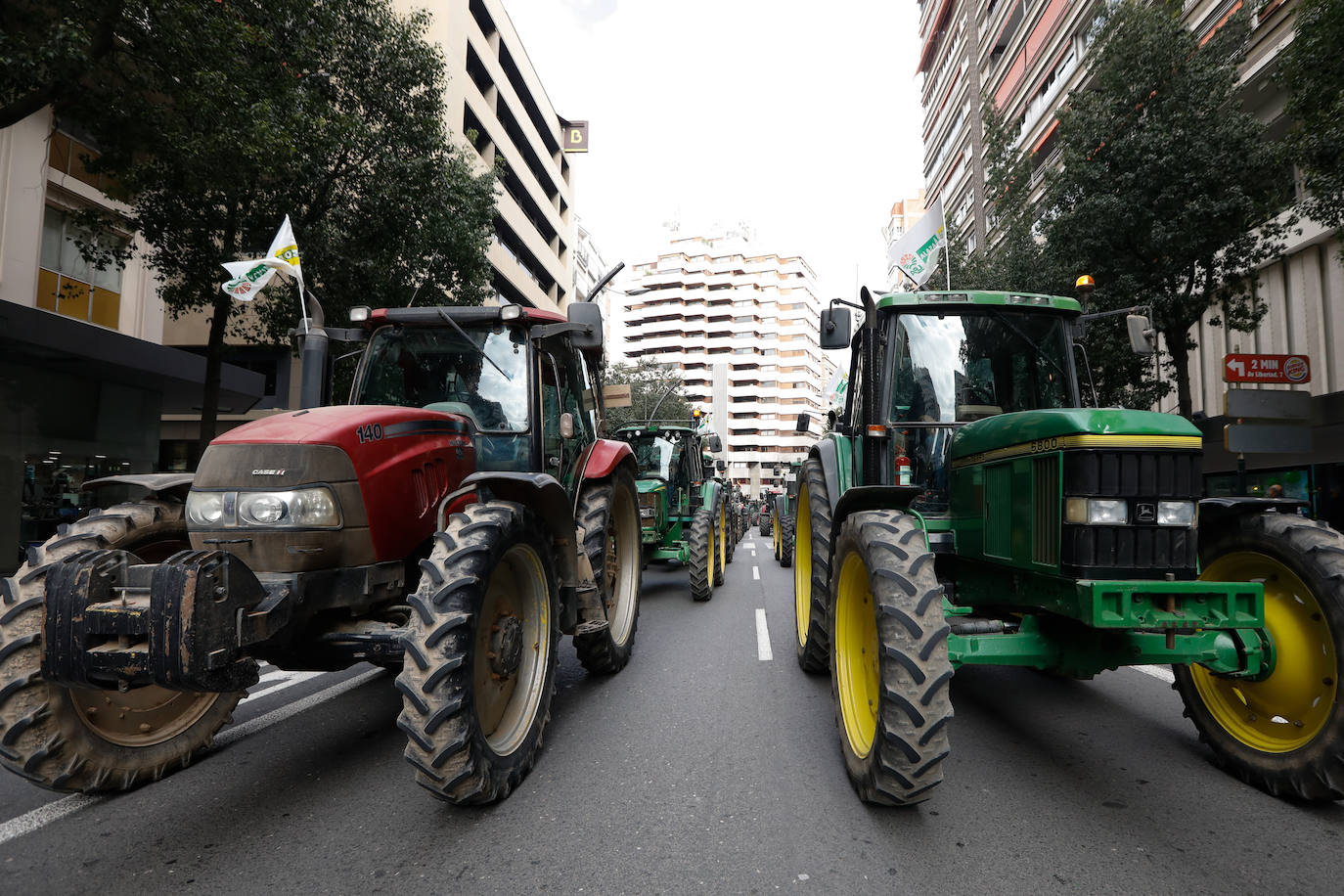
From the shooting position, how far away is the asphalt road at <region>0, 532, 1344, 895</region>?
8.18 ft

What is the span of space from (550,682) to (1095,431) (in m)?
2.85

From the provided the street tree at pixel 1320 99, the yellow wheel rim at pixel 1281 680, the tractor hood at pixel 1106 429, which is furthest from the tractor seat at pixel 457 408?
the street tree at pixel 1320 99

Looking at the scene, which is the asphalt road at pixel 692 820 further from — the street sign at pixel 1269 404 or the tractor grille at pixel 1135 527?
the street sign at pixel 1269 404

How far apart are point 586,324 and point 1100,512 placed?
3012mm

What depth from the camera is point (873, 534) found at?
3041 mm

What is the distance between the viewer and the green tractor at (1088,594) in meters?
2.73

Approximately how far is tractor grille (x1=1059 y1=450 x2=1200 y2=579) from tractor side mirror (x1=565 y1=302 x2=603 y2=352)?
112 inches

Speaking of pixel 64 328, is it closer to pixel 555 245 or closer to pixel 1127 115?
pixel 1127 115

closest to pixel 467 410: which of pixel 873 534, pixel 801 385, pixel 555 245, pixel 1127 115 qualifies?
pixel 873 534

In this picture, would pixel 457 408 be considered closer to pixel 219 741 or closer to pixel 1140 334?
pixel 219 741

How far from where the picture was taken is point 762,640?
6844 mm

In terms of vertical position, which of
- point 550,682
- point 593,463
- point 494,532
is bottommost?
point 550,682

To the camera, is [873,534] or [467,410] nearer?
[873,534]

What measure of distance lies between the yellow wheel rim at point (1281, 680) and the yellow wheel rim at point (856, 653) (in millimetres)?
1692
